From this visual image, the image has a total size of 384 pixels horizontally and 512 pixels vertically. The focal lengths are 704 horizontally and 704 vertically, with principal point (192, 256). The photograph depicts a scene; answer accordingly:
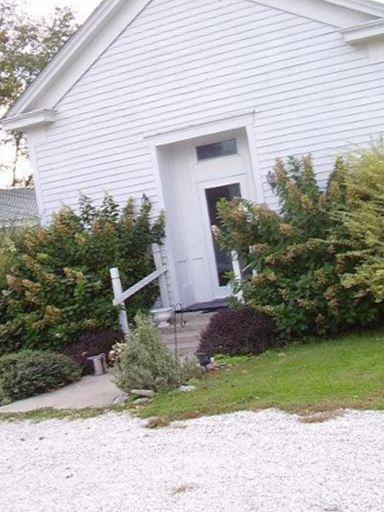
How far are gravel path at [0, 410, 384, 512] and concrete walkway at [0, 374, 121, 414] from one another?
1228 mm

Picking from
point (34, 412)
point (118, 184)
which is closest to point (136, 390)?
point (34, 412)

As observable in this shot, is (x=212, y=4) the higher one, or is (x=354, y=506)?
(x=212, y=4)

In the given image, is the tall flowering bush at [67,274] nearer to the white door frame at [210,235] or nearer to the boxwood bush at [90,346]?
the boxwood bush at [90,346]

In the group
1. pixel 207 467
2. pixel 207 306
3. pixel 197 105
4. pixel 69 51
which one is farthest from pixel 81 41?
pixel 207 467

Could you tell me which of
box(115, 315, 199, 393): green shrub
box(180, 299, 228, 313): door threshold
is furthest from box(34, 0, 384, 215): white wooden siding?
box(115, 315, 199, 393): green shrub

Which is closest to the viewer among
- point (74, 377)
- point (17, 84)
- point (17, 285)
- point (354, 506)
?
point (354, 506)

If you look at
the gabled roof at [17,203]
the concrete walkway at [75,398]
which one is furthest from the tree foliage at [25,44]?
the concrete walkway at [75,398]

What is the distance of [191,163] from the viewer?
1220 centimetres

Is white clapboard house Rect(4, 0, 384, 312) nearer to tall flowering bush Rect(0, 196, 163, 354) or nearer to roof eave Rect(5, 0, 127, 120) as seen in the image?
roof eave Rect(5, 0, 127, 120)

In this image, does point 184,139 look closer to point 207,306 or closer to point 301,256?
point 207,306

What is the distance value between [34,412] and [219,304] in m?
4.61

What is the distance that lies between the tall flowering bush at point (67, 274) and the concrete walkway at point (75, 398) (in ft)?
5.93

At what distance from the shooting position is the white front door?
39.1ft

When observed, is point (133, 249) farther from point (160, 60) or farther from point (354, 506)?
point (354, 506)
